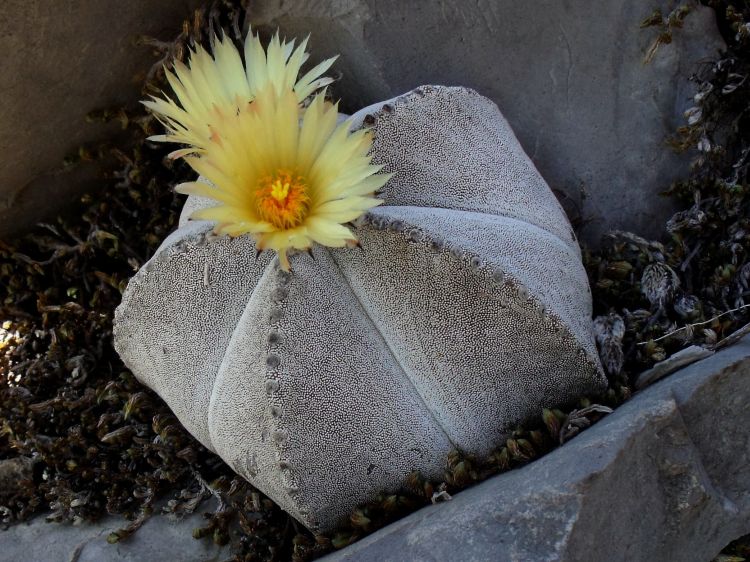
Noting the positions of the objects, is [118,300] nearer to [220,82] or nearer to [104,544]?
[104,544]

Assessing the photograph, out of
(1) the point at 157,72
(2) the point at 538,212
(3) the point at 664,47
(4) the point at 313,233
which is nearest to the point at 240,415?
(4) the point at 313,233

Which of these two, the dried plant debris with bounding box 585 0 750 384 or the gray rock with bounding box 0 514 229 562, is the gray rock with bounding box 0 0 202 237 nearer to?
the gray rock with bounding box 0 514 229 562

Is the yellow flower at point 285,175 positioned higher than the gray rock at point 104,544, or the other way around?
the yellow flower at point 285,175

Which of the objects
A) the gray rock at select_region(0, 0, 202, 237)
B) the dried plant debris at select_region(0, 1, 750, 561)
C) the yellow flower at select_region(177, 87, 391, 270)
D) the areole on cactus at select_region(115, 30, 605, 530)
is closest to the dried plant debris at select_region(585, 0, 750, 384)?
the dried plant debris at select_region(0, 1, 750, 561)

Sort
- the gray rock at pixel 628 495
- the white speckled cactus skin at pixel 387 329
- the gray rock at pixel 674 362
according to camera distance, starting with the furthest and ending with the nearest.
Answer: the gray rock at pixel 674 362 → the white speckled cactus skin at pixel 387 329 → the gray rock at pixel 628 495

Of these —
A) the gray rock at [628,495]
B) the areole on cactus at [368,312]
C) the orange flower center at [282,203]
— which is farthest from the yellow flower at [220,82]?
the gray rock at [628,495]

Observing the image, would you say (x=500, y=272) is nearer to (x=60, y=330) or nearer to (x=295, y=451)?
(x=295, y=451)

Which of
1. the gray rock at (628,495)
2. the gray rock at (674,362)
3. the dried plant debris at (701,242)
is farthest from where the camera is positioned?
the dried plant debris at (701,242)

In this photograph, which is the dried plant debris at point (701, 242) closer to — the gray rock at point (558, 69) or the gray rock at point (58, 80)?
the gray rock at point (558, 69)
